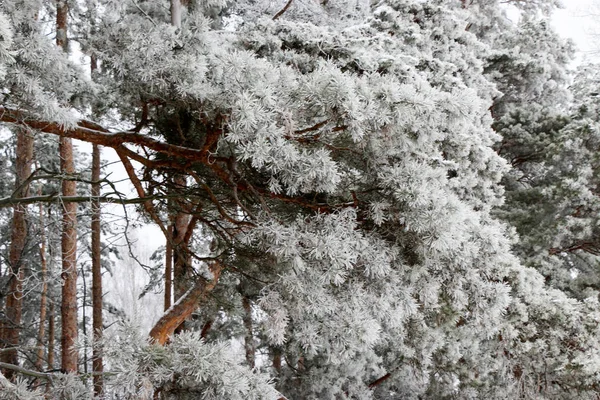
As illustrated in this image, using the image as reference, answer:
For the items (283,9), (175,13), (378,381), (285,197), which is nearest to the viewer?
(285,197)

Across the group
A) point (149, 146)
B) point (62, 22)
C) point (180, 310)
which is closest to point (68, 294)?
point (180, 310)

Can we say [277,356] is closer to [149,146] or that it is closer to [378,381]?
[378,381]

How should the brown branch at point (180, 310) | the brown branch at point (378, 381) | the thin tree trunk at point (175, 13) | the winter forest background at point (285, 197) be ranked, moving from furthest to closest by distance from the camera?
the brown branch at point (378, 381) → the thin tree trunk at point (175, 13) → the brown branch at point (180, 310) → the winter forest background at point (285, 197)

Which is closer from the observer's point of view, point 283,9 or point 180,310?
point 180,310

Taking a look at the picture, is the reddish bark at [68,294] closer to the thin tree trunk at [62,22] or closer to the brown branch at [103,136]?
the thin tree trunk at [62,22]

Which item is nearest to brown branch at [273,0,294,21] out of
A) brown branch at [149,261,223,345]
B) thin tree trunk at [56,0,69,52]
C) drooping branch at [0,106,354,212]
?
thin tree trunk at [56,0,69,52]

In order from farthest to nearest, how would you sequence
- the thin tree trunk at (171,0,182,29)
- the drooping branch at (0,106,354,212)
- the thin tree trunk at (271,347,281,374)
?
1. the thin tree trunk at (271,347,281,374)
2. the thin tree trunk at (171,0,182,29)
3. the drooping branch at (0,106,354,212)

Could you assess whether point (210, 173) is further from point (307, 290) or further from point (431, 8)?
point (431, 8)

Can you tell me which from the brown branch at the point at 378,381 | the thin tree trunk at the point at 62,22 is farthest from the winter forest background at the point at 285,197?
the brown branch at the point at 378,381

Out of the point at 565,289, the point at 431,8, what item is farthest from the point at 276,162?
the point at 565,289

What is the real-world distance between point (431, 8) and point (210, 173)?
429cm

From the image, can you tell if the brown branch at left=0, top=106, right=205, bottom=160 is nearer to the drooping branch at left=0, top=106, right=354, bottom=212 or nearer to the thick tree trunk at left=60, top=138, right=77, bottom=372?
the drooping branch at left=0, top=106, right=354, bottom=212

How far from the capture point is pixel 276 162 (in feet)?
6.89

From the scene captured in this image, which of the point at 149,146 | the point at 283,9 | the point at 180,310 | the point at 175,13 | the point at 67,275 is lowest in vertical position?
the point at 180,310
